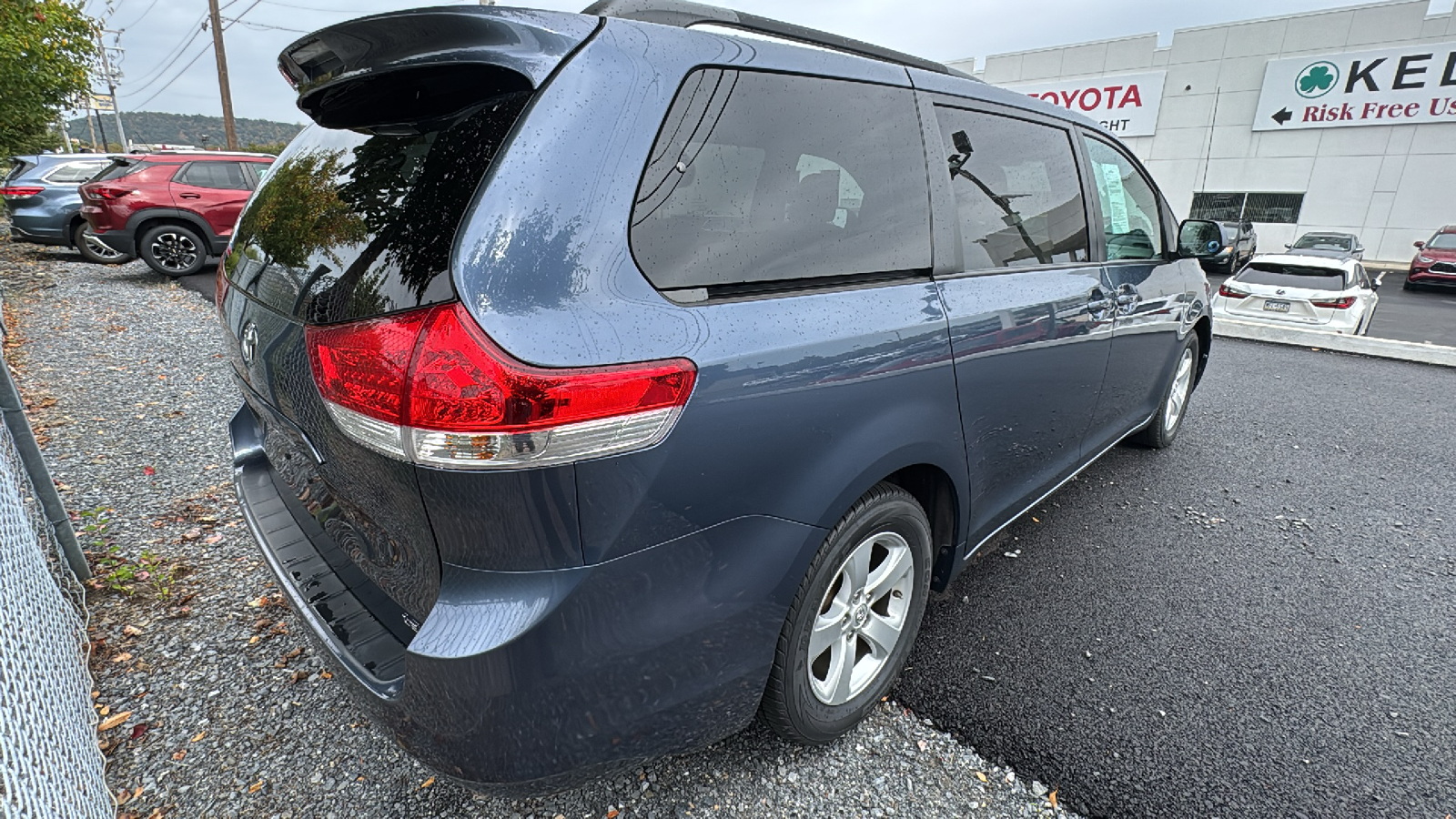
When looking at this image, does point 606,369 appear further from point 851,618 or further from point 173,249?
point 173,249

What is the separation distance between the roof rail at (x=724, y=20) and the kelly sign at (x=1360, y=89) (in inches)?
1082

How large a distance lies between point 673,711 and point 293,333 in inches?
46.0

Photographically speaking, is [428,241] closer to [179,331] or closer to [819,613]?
[819,613]

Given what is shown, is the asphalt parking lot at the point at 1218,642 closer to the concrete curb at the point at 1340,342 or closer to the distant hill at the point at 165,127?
the concrete curb at the point at 1340,342

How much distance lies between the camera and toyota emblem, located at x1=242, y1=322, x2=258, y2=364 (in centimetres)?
170

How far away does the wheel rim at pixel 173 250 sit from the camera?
9.27 meters

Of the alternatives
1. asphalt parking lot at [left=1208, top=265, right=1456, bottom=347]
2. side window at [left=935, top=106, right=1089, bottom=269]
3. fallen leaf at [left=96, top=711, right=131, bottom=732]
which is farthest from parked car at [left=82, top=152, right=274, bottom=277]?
asphalt parking lot at [left=1208, top=265, right=1456, bottom=347]

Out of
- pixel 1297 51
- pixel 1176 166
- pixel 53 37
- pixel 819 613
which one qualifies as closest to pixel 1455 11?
pixel 1297 51

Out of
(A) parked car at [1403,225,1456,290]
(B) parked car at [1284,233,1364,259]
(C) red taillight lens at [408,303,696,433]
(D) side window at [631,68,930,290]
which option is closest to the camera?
(C) red taillight lens at [408,303,696,433]

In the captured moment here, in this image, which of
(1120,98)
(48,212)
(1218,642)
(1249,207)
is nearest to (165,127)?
(48,212)

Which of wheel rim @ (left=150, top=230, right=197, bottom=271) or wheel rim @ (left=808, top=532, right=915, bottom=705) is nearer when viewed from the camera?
wheel rim @ (left=808, top=532, right=915, bottom=705)

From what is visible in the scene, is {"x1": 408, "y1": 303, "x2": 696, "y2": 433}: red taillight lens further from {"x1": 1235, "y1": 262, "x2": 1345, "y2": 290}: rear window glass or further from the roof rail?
{"x1": 1235, "y1": 262, "x2": 1345, "y2": 290}: rear window glass

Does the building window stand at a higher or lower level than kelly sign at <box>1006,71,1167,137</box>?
lower

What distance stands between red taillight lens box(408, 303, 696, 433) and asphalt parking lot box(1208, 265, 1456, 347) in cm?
1504
